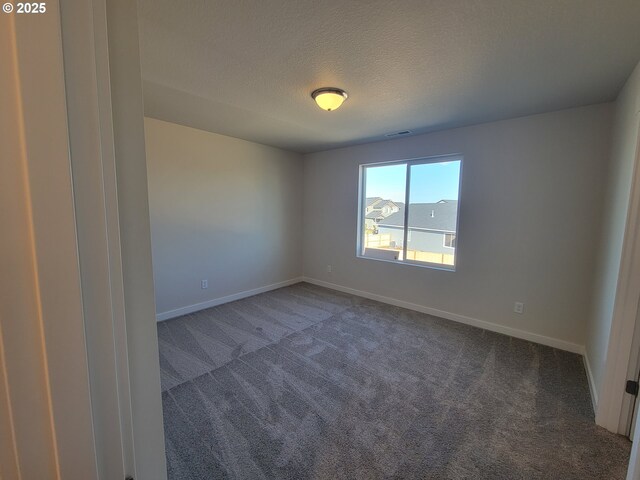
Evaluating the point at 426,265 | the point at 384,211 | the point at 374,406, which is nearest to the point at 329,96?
the point at 384,211

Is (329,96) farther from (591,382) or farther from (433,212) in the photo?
(591,382)

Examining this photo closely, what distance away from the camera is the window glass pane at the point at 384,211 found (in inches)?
159

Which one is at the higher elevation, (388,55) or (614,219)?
(388,55)

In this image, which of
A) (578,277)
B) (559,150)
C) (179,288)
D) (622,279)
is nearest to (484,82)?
(559,150)

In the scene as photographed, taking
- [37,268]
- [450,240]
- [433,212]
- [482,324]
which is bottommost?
[482,324]

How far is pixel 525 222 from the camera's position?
9.67ft

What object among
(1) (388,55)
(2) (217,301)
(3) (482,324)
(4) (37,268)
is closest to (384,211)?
(3) (482,324)

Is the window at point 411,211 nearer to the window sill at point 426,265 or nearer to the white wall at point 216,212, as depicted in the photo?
the window sill at point 426,265

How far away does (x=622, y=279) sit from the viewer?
1.73 meters

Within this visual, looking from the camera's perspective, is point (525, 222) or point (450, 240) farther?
point (450, 240)

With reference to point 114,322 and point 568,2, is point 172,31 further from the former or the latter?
point 568,2

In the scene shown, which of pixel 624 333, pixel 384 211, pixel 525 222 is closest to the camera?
pixel 624 333

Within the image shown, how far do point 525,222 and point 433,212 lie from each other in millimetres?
1023

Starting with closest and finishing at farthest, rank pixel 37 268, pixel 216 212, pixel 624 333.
A: 1. pixel 37 268
2. pixel 624 333
3. pixel 216 212
